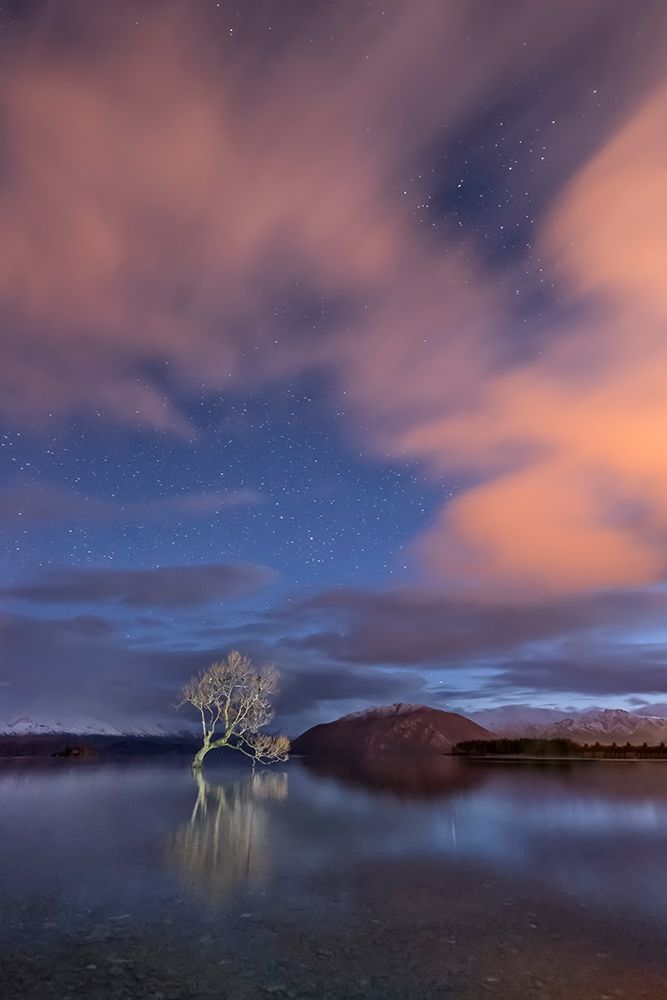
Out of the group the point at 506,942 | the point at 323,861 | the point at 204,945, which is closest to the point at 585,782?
the point at 323,861

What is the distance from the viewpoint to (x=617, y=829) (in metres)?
32.5

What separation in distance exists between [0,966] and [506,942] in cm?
1121

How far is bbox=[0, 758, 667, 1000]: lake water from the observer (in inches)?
463

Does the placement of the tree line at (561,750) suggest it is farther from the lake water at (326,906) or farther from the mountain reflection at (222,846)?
the mountain reflection at (222,846)

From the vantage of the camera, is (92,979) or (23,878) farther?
(23,878)

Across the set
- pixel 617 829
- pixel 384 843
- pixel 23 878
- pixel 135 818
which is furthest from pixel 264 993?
pixel 617 829

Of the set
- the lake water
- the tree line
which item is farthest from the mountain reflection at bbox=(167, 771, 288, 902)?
the tree line

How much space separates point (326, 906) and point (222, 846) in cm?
966

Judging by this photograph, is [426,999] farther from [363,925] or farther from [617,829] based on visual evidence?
[617,829]

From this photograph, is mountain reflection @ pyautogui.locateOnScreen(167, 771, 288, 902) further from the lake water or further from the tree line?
the tree line

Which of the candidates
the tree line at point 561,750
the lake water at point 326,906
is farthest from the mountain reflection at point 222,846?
the tree line at point 561,750

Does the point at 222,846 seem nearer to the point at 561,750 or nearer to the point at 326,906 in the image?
the point at 326,906

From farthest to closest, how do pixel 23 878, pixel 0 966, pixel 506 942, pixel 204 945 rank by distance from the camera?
pixel 23 878 → pixel 506 942 → pixel 204 945 → pixel 0 966

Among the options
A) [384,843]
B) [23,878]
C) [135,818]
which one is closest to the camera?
[23,878]
